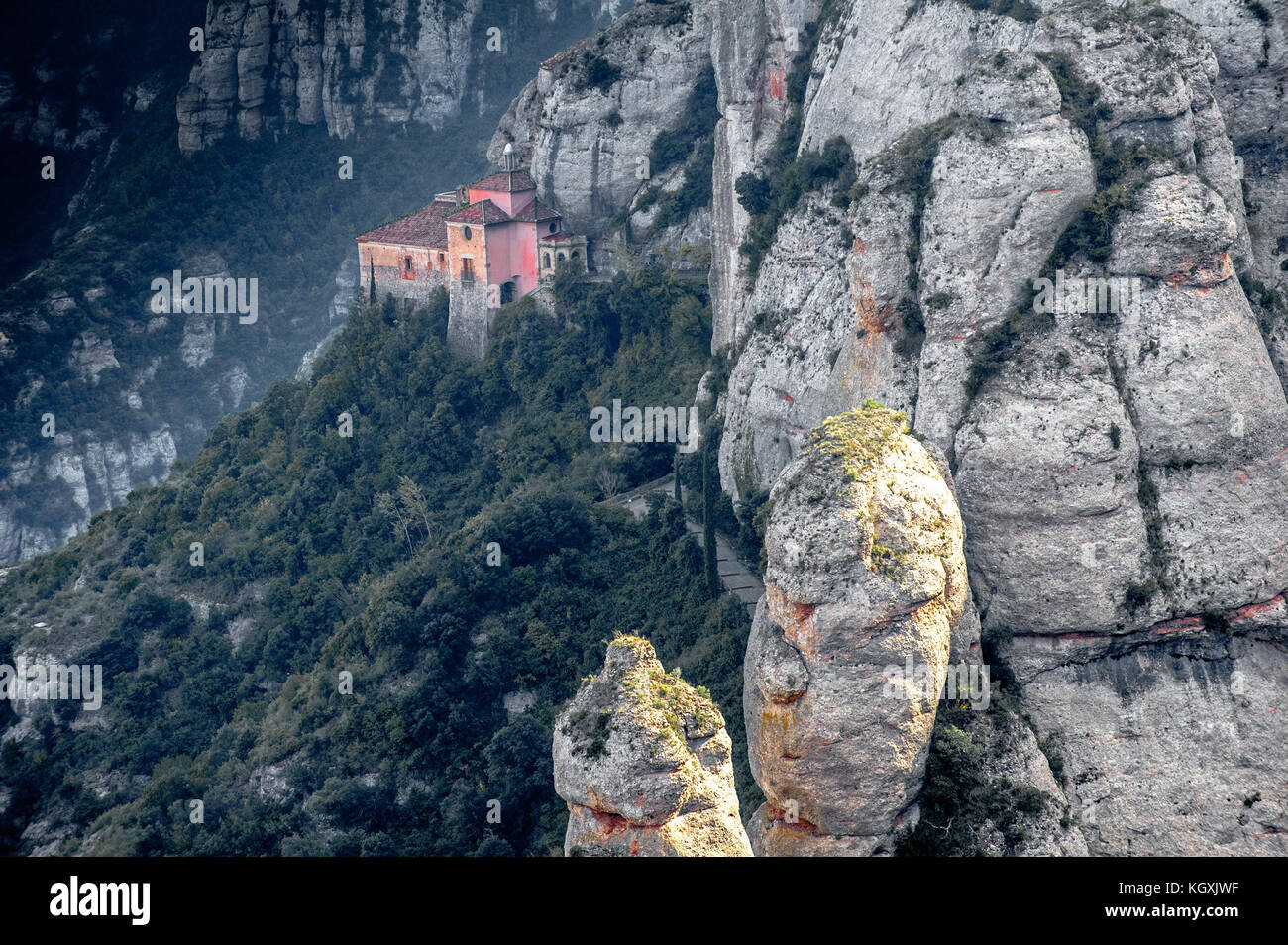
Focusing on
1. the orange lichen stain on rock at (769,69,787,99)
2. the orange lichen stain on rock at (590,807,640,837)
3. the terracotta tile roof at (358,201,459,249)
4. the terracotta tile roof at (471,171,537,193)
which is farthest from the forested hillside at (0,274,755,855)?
A: the orange lichen stain on rock at (590,807,640,837)

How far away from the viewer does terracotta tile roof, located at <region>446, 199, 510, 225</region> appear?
7519 cm

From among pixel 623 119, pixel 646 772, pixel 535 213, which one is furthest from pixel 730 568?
pixel 623 119

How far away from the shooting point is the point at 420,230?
79.4m

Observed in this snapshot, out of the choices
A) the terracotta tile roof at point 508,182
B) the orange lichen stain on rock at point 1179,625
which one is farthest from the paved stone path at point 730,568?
the terracotta tile roof at point 508,182

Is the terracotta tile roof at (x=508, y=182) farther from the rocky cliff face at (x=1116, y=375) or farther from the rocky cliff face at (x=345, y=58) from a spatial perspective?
the rocky cliff face at (x=345, y=58)

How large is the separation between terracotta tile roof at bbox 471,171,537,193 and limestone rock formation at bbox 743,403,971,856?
4376 cm

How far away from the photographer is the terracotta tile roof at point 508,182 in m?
77.0

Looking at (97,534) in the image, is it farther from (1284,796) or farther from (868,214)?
(1284,796)

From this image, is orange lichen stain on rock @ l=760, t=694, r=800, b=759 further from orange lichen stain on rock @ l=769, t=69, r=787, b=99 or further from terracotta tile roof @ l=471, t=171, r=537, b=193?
terracotta tile roof @ l=471, t=171, r=537, b=193

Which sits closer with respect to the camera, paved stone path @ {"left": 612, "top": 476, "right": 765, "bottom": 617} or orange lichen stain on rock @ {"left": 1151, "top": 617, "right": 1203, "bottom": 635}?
orange lichen stain on rock @ {"left": 1151, "top": 617, "right": 1203, "bottom": 635}

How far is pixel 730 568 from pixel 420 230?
32499 millimetres

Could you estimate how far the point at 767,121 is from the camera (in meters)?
64.2

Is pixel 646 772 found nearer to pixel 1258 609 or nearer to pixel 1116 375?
pixel 1116 375

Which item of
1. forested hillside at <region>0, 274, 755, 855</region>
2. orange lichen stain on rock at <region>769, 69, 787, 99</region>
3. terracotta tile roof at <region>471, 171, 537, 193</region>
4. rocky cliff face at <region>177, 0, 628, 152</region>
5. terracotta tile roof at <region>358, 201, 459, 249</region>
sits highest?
rocky cliff face at <region>177, 0, 628, 152</region>
